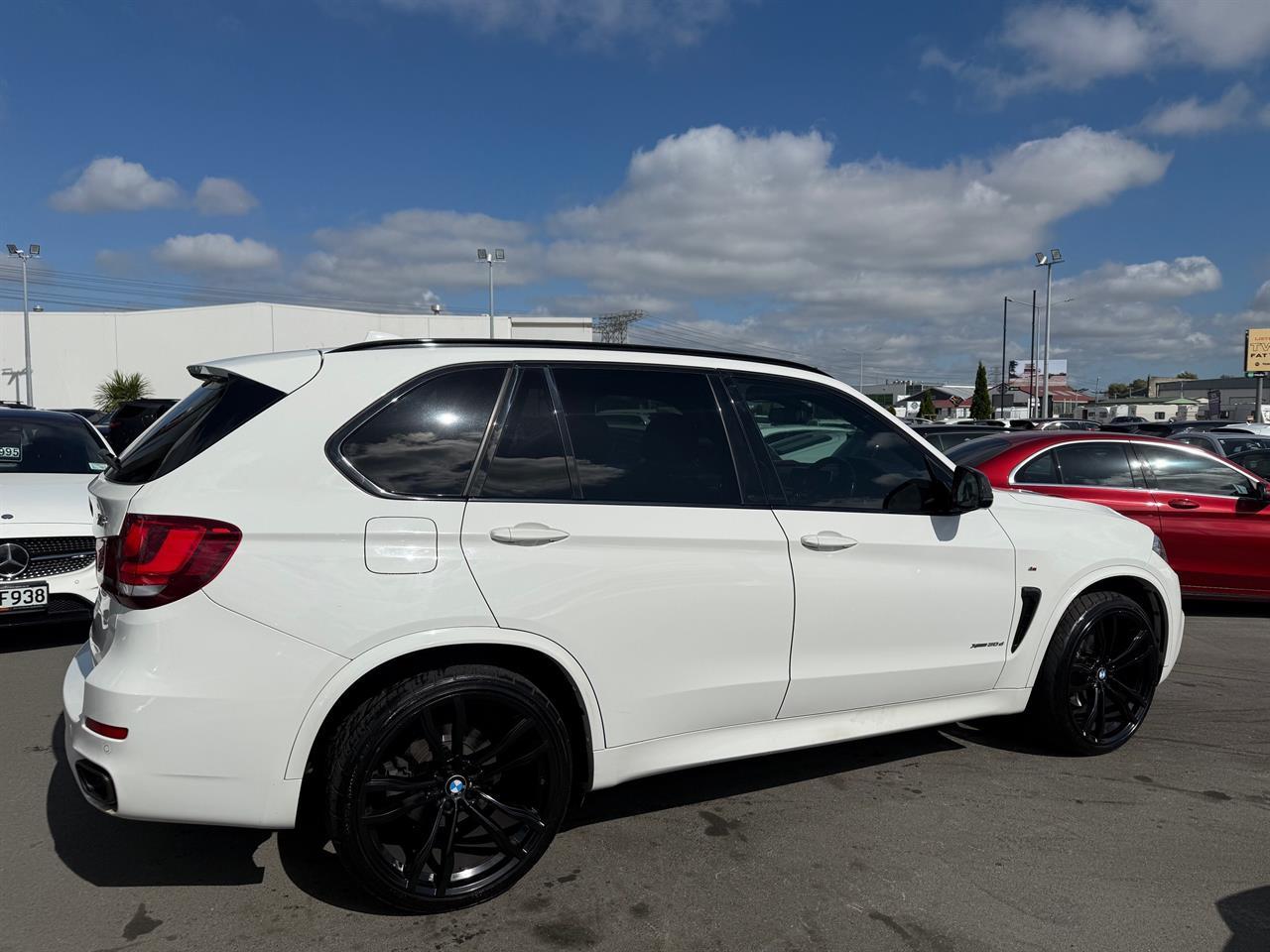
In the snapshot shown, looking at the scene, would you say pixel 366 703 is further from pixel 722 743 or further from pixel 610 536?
pixel 722 743

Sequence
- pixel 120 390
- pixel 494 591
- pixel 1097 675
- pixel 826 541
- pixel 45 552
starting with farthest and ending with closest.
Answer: pixel 120 390 → pixel 45 552 → pixel 1097 675 → pixel 826 541 → pixel 494 591

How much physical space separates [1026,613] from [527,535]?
2.41m

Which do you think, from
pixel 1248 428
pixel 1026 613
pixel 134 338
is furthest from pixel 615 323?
pixel 1026 613

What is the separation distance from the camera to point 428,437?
2932 millimetres

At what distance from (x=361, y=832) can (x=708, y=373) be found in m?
2.05

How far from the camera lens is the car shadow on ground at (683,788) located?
309cm

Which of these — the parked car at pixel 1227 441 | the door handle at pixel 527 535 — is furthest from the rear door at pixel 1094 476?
the parked car at pixel 1227 441

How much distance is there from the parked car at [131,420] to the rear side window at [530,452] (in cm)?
926

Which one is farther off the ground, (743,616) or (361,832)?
(743,616)

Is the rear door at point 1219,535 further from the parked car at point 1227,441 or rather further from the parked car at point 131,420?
the parked car at point 131,420

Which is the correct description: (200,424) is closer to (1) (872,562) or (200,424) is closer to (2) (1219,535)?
(1) (872,562)

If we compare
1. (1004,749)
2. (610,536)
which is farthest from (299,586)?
(1004,749)

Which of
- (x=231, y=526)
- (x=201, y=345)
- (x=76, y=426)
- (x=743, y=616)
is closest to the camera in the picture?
(x=231, y=526)

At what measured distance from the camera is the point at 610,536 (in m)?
3.01
